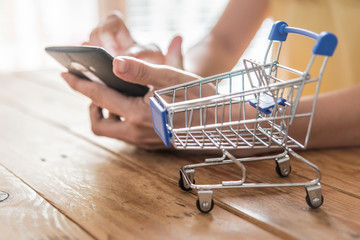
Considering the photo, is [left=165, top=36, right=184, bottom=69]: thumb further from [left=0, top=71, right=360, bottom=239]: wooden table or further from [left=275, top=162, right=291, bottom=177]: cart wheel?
[left=275, top=162, right=291, bottom=177]: cart wheel

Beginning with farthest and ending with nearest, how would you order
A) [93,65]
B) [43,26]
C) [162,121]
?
[43,26] < [93,65] < [162,121]

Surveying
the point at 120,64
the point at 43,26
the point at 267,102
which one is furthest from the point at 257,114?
the point at 43,26

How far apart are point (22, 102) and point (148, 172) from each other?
77 centimetres

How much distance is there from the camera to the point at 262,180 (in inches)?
31.5

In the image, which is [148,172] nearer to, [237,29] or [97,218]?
[97,218]

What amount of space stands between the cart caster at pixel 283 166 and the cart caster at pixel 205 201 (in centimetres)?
20

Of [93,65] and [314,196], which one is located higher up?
[93,65]

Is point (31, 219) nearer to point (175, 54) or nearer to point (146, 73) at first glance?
point (146, 73)

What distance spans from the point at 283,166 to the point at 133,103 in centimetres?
35

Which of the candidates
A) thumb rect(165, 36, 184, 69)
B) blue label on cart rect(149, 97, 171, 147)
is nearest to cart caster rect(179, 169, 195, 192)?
blue label on cart rect(149, 97, 171, 147)

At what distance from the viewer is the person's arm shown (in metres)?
1.27

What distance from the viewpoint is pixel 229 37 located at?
140cm

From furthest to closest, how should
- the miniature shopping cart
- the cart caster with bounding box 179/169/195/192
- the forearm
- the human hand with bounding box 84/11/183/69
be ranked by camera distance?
1. the human hand with bounding box 84/11/183/69
2. the forearm
3. the cart caster with bounding box 179/169/195/192
4. the miniature shopping cart

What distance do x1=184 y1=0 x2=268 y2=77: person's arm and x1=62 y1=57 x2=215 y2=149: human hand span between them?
338 mm
